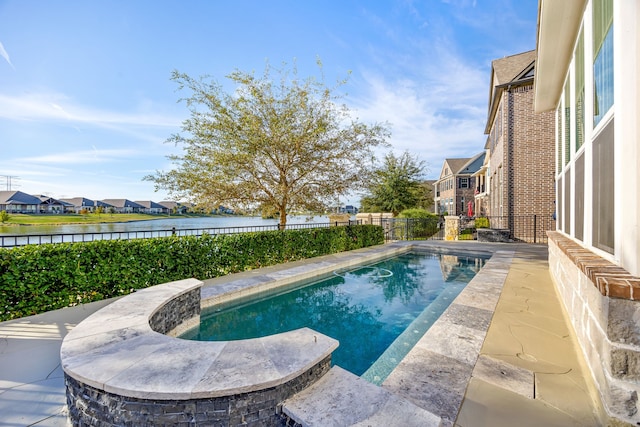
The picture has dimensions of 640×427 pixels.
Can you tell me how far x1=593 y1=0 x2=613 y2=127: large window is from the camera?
2248 mm

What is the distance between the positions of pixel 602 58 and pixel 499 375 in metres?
3.00

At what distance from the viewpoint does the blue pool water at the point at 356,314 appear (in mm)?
3705

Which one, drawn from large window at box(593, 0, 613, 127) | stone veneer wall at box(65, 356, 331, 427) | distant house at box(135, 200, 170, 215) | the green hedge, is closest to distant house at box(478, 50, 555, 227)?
large window at box(593, 0, 613, 127)

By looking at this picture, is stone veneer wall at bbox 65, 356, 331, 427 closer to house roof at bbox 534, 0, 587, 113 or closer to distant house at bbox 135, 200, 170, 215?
house roof at bbox 534, 0, 587, 113

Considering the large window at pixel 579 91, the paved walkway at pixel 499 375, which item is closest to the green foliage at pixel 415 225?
the paved walkway at pixel 499 375

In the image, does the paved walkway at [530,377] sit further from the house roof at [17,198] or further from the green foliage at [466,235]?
A: the house roof at [17,198]

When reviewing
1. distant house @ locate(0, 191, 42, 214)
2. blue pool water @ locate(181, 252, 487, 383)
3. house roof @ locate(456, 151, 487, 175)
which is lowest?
blue pool water @ locate(181, 252, 487, 383)

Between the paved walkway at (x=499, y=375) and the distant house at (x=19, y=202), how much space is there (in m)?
18.0

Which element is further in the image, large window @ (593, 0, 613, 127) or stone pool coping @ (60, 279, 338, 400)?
large window @ (593, 0, 613, 127)

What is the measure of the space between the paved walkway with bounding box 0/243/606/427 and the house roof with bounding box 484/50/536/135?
11.7 m

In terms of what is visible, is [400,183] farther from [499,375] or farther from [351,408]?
[351,408]

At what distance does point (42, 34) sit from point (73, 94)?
2.59 m

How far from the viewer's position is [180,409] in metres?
1.68

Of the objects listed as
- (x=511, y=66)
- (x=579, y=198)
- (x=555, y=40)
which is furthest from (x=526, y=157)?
(x=579, y=198)
